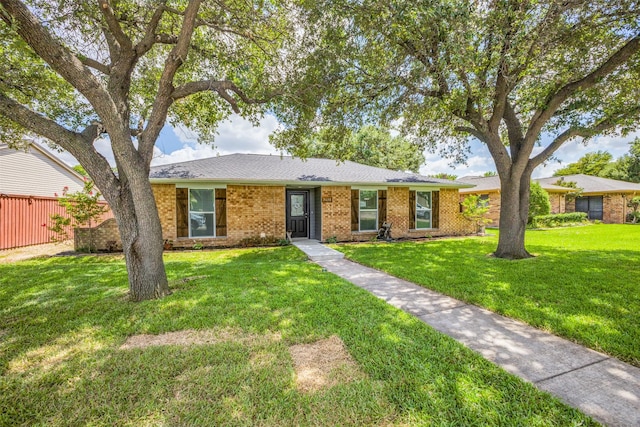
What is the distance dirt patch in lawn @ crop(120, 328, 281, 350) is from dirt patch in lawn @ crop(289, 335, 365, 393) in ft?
1.53

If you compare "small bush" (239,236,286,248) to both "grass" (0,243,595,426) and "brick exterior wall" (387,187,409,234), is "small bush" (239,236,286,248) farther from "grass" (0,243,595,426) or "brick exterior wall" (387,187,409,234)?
"grass" (0,243,595,426)

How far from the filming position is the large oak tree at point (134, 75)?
395 cm

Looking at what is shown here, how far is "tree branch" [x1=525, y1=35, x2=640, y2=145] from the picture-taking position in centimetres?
600

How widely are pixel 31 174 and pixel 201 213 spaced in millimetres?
11248

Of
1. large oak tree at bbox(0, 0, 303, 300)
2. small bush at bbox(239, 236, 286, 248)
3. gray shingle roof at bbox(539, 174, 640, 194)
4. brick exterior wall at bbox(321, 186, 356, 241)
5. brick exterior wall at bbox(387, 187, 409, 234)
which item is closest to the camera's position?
large oak tree at bbox(0, 0, 303, 300)

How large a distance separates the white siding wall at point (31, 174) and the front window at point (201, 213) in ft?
28.2

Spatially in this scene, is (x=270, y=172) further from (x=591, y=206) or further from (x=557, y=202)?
(x=591, y=206)

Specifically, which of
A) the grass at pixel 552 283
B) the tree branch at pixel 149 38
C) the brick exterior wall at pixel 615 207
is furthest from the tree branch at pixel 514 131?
the brick exterior wall at pixel 615 207

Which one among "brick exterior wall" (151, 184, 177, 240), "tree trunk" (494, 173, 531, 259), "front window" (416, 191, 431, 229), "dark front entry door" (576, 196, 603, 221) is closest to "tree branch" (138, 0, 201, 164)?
"brick exterior wall" (151, 184, 177, 240)

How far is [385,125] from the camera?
8.38 m

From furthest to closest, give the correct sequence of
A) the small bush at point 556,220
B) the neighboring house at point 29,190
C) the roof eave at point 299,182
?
the small bush at point 556,220 → the neighboring house at point 29,190 → the roof eave at point 299,182

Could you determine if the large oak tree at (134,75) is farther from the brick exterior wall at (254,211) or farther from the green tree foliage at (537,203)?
the green tree foliage at (537,203)

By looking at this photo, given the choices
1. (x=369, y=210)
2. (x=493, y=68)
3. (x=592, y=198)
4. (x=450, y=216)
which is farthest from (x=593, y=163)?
(x=493, y=68)

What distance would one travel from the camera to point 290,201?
490 inches
